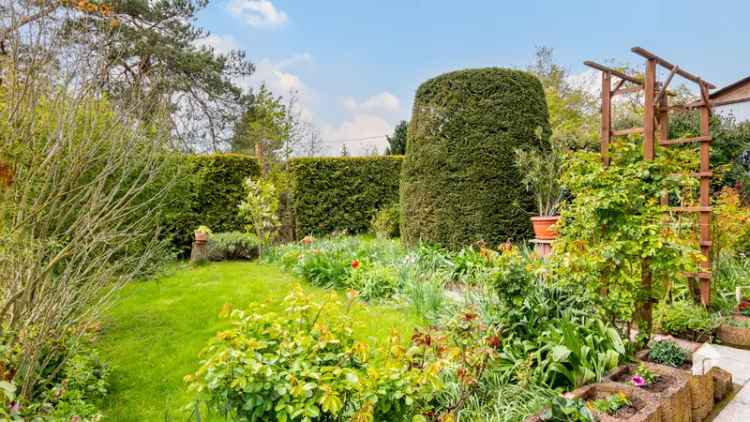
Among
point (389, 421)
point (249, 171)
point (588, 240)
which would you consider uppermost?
point (249, 171)

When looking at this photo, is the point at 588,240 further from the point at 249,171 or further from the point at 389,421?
the point at 249,171

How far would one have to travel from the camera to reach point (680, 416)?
2213 millimetres

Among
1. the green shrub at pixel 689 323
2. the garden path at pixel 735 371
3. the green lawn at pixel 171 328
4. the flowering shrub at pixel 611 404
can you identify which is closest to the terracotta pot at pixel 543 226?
the green shrub at pixel 689 323

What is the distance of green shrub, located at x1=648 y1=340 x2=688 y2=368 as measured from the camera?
2.88m

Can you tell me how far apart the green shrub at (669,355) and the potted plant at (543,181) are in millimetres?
2480

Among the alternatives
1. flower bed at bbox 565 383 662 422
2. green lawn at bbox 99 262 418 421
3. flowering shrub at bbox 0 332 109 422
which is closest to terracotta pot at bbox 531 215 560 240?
green lawn at bbox 99 262 418 421

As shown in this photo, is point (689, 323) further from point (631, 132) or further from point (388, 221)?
point (388, 221)

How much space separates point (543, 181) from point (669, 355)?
3130 millimetres

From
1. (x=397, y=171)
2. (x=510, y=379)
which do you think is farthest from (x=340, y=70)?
(x=510, y=379)

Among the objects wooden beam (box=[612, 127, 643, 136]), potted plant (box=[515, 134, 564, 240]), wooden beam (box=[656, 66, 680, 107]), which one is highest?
wooden beam (box=[656, 66, 680, 107])

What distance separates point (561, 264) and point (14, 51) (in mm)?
3645

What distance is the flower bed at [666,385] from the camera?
84.7 inches

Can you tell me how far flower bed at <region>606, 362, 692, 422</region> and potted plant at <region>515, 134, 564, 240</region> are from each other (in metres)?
2.91

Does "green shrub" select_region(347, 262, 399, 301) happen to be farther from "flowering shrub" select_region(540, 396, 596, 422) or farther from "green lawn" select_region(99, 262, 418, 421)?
"flowering shrub" select_region(540, 396, 596, 422)
